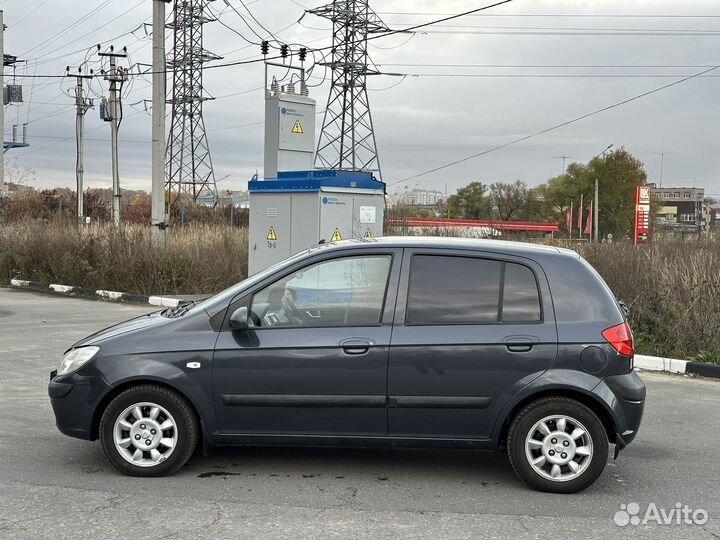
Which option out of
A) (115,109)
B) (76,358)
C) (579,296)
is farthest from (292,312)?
(115,109)

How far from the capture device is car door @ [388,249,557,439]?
4.78 metres

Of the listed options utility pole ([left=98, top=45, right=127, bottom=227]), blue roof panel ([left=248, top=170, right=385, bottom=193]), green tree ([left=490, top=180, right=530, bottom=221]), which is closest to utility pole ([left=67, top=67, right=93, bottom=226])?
utility pole ([left=98, top=45, right=127, bottom=227])

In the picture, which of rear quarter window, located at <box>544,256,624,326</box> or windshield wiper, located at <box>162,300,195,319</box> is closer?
rear quarter window, located at <box>544,256,624,326</box>

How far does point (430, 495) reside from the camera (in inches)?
188

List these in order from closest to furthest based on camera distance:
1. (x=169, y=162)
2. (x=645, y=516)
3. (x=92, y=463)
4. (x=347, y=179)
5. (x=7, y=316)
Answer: (x=645, y=516) < (x=92, y=463) < (x=347, y=179) < (x=7, y=316) < (x=169, y=162)

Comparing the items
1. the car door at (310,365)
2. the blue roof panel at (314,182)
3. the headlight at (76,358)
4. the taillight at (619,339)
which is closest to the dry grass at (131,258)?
the blue roof panel at (314,182)

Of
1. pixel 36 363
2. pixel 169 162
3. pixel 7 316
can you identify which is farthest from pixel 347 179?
pixel 169 162

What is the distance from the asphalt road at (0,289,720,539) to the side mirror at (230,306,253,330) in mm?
1070

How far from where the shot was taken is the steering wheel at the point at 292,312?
16.3ft

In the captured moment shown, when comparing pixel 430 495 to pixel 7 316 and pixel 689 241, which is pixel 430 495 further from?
pixel 7 316

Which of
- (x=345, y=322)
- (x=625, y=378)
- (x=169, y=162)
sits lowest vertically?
(x=625, y=378)

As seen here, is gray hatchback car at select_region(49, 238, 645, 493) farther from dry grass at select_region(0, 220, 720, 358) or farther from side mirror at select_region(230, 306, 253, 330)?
dry grass at select_region(0, 220, 720, 358)

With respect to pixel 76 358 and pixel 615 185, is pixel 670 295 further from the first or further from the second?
pixel 615 185

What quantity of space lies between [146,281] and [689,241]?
1173 centimetres
